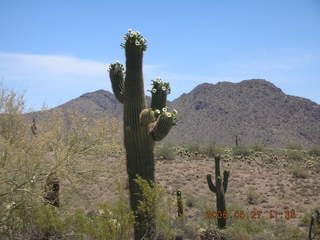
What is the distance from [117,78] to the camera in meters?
12.1

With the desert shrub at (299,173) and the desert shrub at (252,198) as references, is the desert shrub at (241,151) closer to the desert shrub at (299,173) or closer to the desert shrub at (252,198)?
the desert shrub at (299,173)

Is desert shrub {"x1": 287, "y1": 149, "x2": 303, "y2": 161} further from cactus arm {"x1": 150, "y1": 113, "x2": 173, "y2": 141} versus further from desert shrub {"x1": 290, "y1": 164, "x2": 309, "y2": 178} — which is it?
cactus arm {"x1": 150, "y1": 113, "x2": 173, "y2": 141}

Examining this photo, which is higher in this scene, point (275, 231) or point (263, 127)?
point (263, 127)

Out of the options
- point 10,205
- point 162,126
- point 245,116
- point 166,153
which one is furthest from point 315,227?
point 245,116

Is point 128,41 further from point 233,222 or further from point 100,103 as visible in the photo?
point 100,103

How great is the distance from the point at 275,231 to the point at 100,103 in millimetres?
73577

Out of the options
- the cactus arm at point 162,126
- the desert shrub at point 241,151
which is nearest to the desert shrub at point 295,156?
the desert shrub at point 241,151

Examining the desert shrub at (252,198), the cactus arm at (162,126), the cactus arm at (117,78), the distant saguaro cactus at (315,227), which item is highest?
the cactus arm at (117,78)

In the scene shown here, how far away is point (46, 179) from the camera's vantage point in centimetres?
906

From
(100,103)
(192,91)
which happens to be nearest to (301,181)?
(192,91)

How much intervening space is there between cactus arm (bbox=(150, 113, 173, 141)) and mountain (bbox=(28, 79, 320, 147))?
40010 mm

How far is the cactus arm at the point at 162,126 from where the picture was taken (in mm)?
10219

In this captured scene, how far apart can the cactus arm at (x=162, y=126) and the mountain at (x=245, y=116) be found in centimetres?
4001

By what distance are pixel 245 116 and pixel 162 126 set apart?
50.4 m
